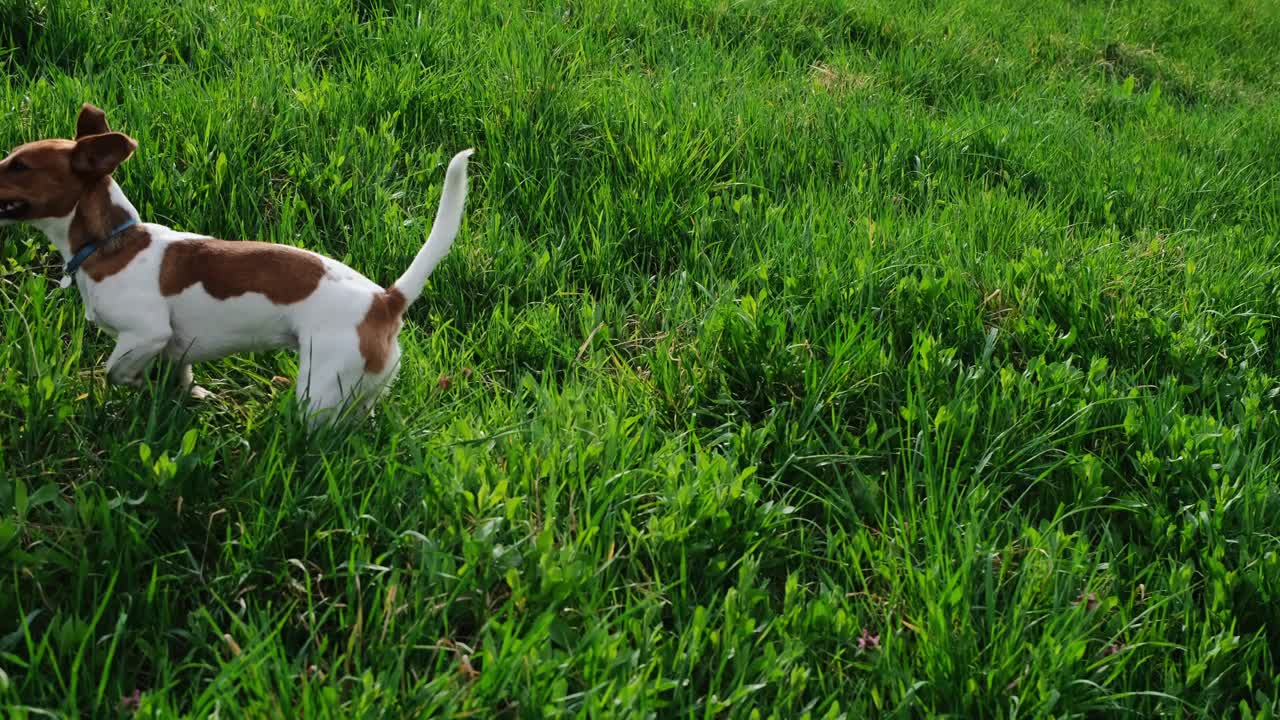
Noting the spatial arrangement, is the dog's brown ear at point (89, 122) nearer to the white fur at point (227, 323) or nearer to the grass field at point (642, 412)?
the white fur at point (227, 323)

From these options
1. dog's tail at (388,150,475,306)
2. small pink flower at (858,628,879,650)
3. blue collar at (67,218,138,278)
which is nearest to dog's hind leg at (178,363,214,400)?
blue collar at (67,218,138,278)

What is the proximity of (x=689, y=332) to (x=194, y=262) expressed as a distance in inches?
57.5

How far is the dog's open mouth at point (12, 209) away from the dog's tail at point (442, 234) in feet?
2.93

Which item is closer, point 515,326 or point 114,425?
point 114,425

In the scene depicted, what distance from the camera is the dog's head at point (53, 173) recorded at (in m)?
2.43

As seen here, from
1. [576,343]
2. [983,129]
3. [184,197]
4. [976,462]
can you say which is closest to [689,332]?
[576,343]

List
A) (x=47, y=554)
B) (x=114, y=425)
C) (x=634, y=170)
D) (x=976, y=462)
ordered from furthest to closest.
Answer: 1. (x=634, y=170)
2. (x=976, y=462)
3. (x=114, y=425)
4. (x=47, y=554)

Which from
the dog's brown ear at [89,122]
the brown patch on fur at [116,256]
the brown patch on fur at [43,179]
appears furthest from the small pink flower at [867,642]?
the dog's brown ear at [89,122]

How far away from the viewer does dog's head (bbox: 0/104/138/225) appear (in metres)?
2.43

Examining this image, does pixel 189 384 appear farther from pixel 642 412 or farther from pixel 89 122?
pixel 642 412

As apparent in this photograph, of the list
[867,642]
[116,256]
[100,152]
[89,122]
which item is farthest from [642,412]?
[89,122]

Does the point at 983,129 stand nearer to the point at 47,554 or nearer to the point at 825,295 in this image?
the point at 825,295

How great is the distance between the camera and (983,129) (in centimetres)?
489

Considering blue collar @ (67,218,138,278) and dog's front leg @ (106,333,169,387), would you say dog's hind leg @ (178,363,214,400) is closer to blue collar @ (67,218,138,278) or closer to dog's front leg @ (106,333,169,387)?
dog's front leg @ (106,333,169,387)
